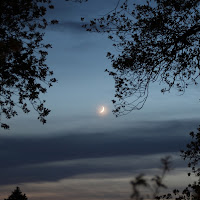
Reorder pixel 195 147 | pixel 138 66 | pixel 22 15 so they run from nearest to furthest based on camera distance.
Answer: pixel 22 15
pixel 138 66
pixel 195 147

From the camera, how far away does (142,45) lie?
57.9 feet

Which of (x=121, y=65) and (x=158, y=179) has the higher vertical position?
(x=121, y=65)

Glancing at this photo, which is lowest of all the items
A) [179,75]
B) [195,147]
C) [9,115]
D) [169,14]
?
→ [195,147]

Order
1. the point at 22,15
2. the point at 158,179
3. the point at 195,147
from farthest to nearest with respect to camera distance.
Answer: the point at 195,147 < the point at 22,15 < the point at 158,179

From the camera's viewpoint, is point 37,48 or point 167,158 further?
point 37,48

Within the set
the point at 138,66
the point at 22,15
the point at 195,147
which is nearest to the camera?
the point at 22,15

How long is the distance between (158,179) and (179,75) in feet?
54.5

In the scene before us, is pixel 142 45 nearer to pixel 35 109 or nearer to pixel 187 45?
pixel 187 45

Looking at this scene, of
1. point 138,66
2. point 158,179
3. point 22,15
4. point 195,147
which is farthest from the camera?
point 195,147

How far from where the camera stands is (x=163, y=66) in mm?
17750

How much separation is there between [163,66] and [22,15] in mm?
7359

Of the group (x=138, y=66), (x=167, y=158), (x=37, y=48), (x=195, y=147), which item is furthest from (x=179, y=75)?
(x=167, y=158)

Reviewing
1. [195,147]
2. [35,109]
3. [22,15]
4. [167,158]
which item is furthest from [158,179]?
[195,147]

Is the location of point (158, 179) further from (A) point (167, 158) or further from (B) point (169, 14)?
(B) point (169, 14)
